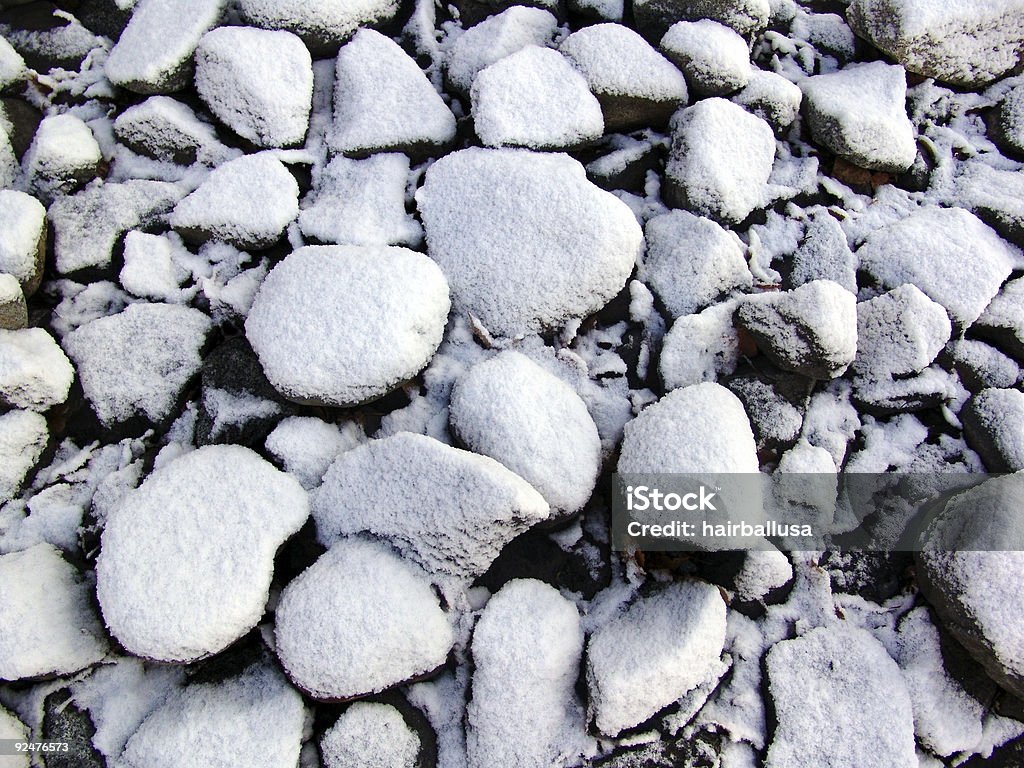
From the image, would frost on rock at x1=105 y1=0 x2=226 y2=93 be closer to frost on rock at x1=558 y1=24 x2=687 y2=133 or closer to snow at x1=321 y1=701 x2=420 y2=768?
frost on rock at x1=558 y1=24 x2=687 y2=133

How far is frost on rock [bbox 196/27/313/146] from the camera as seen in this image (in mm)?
884

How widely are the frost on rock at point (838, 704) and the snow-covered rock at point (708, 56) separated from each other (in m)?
0.61

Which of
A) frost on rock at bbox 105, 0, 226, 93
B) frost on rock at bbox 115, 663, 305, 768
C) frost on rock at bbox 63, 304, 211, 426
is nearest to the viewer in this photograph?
frost on rock at bbox 115, 663, 305, 768

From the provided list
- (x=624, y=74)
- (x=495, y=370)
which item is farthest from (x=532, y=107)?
(x=495, y=370)

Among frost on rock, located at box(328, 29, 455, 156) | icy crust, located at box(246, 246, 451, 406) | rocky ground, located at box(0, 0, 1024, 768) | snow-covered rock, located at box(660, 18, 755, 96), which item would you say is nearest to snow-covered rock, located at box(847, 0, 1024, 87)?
rocky ground, located at box(0, 0, 1024, 768)

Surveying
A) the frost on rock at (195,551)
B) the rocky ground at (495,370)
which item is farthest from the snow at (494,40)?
the frost on rock at (195,551)

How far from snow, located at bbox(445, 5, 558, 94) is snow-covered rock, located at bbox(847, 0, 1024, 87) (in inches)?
15.6

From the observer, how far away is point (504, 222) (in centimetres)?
82

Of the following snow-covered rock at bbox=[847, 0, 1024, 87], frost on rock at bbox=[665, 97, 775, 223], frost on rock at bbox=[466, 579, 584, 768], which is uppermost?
snow-covered rock at bbox=[847, 0, 1024, 87]

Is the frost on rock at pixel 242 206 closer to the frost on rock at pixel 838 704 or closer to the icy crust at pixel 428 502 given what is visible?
the icy crust at pixel 428 502

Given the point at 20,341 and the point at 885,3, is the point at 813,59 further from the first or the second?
the point at 20,341

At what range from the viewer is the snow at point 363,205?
0.83 meters

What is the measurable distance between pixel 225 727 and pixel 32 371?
0.39 meters

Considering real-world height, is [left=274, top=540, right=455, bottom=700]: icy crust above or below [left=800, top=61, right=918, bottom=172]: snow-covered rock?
below
